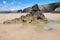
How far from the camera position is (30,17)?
8.88 metres

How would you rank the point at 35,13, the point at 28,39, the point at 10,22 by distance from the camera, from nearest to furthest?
1. the point at 28,39
2. the point at 10,22
3. the point at 35,13

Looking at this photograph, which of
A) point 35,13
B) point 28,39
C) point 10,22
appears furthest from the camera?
point 35,13

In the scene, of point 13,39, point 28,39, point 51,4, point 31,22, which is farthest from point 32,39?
point 51,4

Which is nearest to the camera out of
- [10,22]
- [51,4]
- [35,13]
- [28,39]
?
[28,39]

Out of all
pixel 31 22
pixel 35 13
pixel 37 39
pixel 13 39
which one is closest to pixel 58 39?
pixel 37 39

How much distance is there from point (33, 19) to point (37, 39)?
14.6 feet

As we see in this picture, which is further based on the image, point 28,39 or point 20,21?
point 20,21

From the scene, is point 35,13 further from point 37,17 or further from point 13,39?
point 13,39

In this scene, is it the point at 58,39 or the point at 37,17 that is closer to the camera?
the point at 58,39

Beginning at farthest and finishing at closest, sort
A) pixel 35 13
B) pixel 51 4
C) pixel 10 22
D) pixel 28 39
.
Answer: pixel 51 4 < pixel 35 13 < pixel 10 22 < pixel 28 39

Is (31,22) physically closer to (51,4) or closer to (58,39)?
(58,39)

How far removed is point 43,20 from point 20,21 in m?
1.32

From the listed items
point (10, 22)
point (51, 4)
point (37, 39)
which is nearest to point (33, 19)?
point (10, 22)

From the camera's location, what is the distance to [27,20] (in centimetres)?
871
